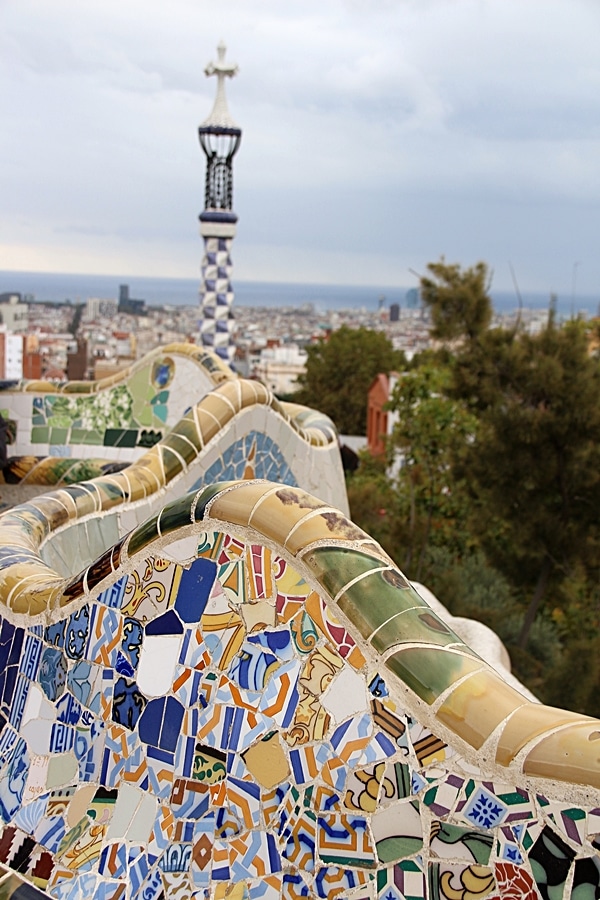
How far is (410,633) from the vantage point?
5.43ft

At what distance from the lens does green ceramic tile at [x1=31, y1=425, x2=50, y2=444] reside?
18.8ft

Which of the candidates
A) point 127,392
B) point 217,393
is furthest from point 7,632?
point 127,392

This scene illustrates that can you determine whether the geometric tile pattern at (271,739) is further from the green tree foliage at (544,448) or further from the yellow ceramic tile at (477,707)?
the green tree foliage at (544,448)

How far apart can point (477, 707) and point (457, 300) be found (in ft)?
23.1

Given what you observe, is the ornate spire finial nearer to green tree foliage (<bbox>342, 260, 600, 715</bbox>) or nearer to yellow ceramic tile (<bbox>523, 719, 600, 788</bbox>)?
green tree foliage (<bbox>342, 260, 600, 715</bbox>)

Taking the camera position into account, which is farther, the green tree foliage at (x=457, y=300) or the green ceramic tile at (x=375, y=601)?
the green tree foliage at (x=457, y=300)

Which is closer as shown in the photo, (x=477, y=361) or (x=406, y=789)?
(x=406, y=789)

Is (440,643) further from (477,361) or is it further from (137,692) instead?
(477,361)

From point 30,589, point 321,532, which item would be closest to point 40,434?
point 30,589

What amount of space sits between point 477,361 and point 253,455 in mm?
4714

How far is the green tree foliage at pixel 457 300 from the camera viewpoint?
832cm

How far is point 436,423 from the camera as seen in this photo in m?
10.8

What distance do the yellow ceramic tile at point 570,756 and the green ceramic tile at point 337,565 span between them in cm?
41

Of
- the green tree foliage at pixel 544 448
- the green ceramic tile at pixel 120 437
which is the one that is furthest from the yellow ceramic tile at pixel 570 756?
the green tree foliage at pixel 544 448
